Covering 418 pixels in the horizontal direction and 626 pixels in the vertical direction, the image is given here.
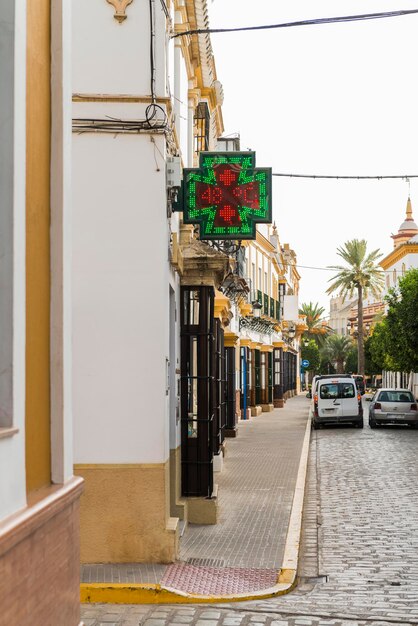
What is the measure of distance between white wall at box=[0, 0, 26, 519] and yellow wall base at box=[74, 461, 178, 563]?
4.56 m

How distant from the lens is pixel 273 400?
48.8 meters

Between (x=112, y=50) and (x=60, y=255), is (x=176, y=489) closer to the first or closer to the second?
(x=112, y=50)

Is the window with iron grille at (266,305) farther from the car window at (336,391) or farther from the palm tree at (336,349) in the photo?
the palm tree at (336,349)

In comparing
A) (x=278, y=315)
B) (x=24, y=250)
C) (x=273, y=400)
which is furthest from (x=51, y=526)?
(x=278, y=315)

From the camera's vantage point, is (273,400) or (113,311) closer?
(113,311)

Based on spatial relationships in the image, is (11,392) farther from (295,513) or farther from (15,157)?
(295,513)

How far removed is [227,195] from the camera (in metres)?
11.5

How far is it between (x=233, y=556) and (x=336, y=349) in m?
89.1

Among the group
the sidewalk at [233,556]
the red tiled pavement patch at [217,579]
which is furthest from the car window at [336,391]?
the red tiled pavement patch at [217,579]

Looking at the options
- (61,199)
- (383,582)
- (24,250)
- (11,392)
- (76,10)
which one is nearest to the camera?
(11,392)

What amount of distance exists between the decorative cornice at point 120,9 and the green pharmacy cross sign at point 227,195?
1950 millimetres

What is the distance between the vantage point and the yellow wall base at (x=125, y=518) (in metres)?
9.71

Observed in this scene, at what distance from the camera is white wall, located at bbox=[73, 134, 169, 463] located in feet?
32.5

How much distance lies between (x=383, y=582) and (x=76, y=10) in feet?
22.7
